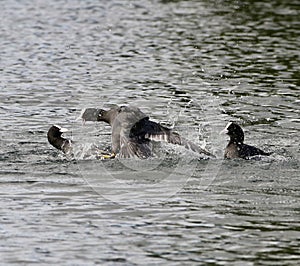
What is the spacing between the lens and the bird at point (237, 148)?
1114 centimetres

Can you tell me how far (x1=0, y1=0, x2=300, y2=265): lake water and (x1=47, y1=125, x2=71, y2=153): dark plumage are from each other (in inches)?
4.9

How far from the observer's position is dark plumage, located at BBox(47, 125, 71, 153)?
11.7m

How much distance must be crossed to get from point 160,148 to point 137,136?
0.31 meters

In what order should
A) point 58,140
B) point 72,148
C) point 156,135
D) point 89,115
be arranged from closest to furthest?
point 156,135 < point 72,148 < point 58,140 < point 89,115

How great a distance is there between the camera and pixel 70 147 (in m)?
11.7

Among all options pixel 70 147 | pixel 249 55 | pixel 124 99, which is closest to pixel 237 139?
pixel 70 147

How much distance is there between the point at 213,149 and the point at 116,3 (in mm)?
14822

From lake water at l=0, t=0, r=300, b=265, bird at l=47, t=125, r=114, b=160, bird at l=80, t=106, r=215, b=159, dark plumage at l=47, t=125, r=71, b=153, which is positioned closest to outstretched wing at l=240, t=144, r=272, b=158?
lake water at l=0, t=0, r=300, b=265

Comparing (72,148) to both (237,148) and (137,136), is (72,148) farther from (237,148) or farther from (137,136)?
(237,148)

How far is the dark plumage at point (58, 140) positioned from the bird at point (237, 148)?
1.77 meters

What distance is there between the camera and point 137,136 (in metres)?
11.5

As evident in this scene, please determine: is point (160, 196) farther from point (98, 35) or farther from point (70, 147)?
point (98, 35)

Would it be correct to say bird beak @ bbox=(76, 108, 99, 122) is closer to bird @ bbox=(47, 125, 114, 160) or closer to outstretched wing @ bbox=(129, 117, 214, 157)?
bird @ bbox=(47, 125, 114, 160)

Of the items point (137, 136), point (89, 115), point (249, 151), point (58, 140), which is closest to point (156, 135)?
point (137, 136)
